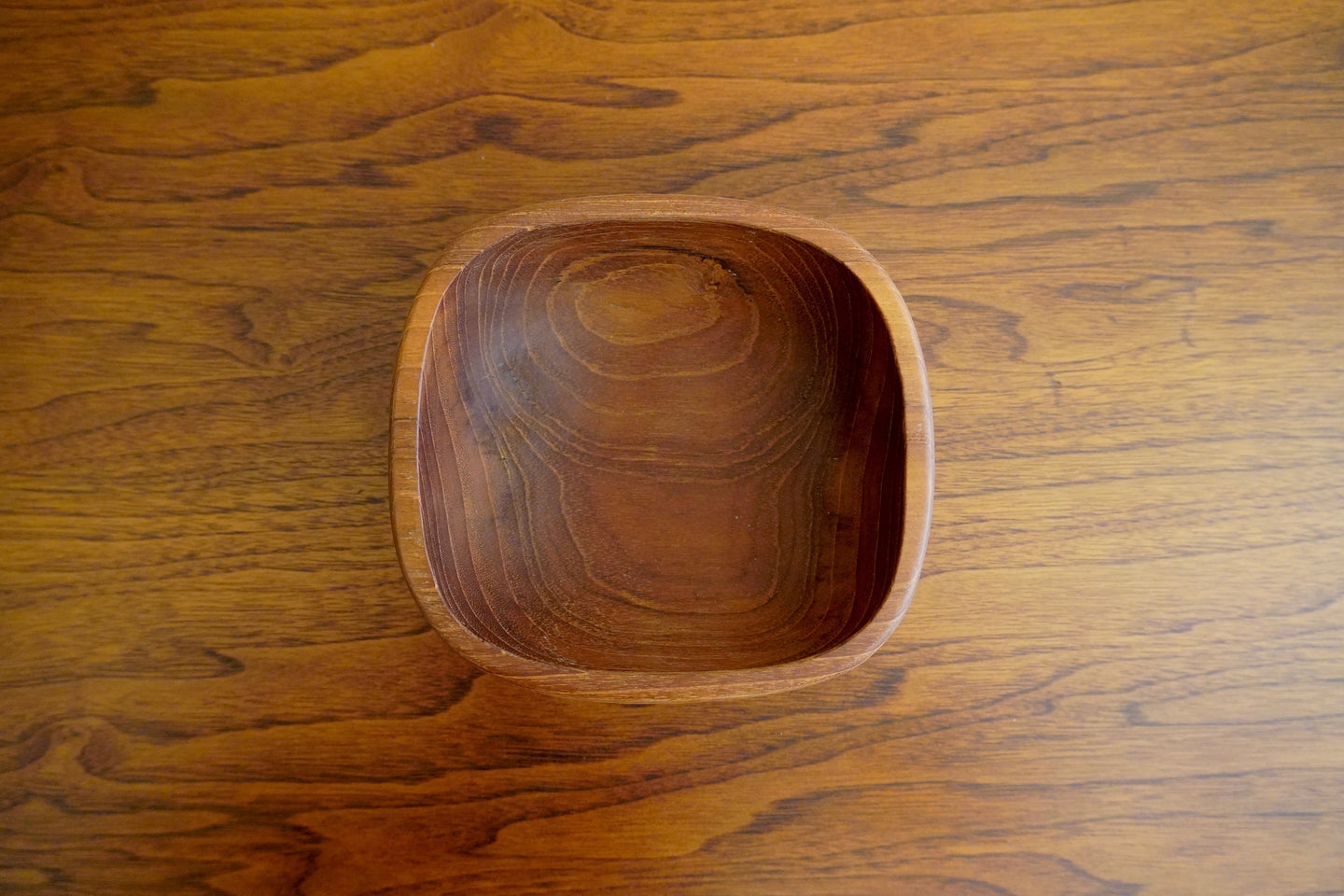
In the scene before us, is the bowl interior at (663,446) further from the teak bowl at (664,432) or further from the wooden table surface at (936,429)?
the wooden table surface at (936,429)

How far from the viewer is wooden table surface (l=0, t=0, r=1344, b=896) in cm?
84

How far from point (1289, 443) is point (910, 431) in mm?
463

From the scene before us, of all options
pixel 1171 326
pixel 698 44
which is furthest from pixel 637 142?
pixel 1171 326

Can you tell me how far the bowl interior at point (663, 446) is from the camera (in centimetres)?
72

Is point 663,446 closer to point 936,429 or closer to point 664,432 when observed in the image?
point 664,432

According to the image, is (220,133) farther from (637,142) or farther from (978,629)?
(978,629)

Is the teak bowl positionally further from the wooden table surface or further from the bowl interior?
the wooden table surface

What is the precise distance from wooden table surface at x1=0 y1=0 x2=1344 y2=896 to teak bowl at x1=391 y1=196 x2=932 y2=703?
15 centimetres

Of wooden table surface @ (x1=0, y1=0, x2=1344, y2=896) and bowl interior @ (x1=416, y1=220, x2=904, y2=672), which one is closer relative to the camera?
bowl interior @ (x1=416, y1=220, x2=904, y2=672)

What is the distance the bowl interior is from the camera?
0.72 meters

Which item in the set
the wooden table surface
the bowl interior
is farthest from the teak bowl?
the wooden table surface

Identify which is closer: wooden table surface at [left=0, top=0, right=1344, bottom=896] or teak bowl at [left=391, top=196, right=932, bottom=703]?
teak bowl at [left=391, top=196, right=932, bottom=703]

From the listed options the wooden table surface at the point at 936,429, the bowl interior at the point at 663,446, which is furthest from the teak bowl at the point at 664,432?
the wooden table surface at the point at 936,429

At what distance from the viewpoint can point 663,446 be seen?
777mm
